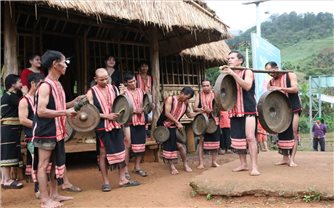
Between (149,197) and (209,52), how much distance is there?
7072 mm

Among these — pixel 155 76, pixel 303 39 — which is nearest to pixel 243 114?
pixel 155 76

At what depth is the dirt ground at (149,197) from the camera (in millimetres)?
4414

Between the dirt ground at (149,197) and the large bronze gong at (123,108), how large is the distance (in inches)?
40.6

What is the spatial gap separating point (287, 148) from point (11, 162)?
14.1 feet

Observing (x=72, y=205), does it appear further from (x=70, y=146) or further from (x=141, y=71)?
(x=141, y=71)

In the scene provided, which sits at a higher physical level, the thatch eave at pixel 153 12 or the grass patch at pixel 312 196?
the thatch eave at pixel 153 12

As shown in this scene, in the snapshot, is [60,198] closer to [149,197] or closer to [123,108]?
[149,197]

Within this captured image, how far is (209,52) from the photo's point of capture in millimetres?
11242

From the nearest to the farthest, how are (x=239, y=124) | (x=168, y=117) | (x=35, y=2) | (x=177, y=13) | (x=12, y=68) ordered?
(x=239, y=124) < (x=35, y=2) < (x=12, y=68) < (x=168, y=117) < (x=177, y=13)

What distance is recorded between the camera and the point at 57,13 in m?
7.82

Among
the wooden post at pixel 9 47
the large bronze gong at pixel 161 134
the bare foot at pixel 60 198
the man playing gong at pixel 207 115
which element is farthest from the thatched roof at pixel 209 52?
the bare foot at pixel 60 198

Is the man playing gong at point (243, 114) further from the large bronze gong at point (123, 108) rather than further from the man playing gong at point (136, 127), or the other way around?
the man playing gong at point (136, 127)

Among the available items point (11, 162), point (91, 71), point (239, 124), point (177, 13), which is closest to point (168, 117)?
point (239, 124)

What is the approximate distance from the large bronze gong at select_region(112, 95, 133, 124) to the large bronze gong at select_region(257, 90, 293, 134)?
1.84 meters
